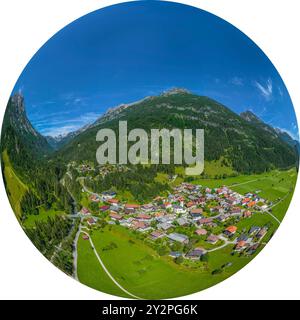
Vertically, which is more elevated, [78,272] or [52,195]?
[52,195]

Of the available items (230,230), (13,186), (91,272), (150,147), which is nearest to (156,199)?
(150,147)

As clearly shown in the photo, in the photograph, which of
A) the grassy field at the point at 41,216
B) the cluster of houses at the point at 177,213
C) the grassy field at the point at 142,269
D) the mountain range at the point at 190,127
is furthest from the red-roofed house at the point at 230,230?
the grassy field at the point at 41,216

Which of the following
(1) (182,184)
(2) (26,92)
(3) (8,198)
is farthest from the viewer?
(3) (8,198)

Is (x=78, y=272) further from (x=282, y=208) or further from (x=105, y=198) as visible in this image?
(x=282, y=208)

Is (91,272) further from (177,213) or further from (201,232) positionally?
(201,232)

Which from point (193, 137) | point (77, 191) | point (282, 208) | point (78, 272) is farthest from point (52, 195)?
point (282, 208)

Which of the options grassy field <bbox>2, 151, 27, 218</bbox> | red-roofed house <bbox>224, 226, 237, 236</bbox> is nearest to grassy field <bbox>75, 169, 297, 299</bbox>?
red-roofed house <bbox>224, 226, 237, 236</bbox>

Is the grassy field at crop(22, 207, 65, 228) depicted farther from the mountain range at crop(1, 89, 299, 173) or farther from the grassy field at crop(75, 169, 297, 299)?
the mountain range at crop(1, 89, 299, 173)
